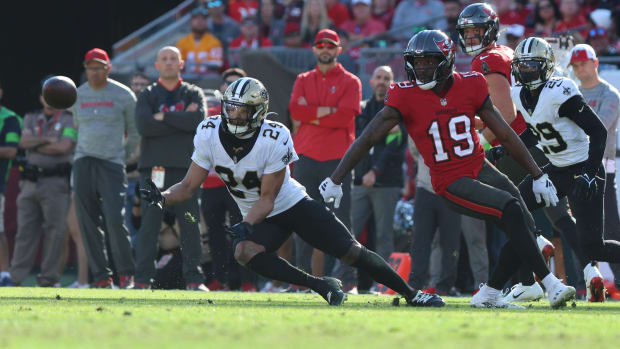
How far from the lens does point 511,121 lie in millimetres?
7848

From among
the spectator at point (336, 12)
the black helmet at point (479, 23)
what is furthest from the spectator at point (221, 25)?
the black helmet at point (479, 23)

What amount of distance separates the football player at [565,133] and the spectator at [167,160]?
11.8ft

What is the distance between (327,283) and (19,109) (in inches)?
470

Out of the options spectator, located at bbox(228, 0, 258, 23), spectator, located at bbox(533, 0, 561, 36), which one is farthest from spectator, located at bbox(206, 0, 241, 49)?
spectator, located at bbox(533, 0, 561, 36)

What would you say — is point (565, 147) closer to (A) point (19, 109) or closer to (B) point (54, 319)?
(B) point (54, 319)

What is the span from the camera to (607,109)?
30.5ft

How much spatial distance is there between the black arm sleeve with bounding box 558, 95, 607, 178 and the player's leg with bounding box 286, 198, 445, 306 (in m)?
1.50

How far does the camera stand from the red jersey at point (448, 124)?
6852 millimetres

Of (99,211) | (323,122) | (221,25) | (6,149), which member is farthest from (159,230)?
(221,25)

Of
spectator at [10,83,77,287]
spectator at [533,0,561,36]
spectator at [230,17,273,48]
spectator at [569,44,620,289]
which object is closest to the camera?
spectator at [569,44,620,289]

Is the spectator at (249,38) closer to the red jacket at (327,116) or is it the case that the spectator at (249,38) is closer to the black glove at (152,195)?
the red jacket at (327,116)

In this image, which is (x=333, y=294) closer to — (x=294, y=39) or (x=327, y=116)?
(x=327, y=116)

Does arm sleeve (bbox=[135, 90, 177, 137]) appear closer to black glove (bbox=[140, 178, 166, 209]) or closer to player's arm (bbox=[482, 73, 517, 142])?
black glove (bbox=[140, 178, 166, 209])

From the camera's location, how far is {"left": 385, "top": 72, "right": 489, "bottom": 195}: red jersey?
6.85 metres
